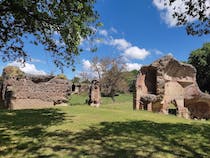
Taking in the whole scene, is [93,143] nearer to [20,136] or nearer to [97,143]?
[97,143]

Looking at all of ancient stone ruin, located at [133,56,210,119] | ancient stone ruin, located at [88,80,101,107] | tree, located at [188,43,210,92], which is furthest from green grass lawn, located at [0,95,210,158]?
tree, located at [188,43,210,92]

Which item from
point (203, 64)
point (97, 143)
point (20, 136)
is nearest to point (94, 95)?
point (20, 136)

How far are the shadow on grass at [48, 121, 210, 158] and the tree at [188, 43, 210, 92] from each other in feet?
144

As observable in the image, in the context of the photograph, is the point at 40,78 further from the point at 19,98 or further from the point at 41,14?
the point at 41,14

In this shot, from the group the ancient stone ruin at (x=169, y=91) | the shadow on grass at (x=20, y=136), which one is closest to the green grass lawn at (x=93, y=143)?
the shadow on grass at (x=20, y=136)

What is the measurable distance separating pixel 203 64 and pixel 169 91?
26252 mm

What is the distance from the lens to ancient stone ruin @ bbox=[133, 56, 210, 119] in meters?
24.4

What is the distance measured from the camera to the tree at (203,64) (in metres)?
49.1

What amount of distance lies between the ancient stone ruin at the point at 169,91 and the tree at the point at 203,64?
23570 mm

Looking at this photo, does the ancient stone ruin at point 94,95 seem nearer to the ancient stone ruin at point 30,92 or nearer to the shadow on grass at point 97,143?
the ancient stone ruin at point 30,92

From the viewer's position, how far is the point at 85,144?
23.5 ft

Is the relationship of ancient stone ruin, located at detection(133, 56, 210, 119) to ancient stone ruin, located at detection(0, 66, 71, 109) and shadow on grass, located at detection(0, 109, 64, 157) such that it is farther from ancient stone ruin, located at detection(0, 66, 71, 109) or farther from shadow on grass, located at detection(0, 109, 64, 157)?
shadow on grass, located at detection(0, 109, 64, 157)

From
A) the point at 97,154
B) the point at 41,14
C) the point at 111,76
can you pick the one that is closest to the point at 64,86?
the point at 41,14

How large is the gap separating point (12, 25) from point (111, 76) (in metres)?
39.2
